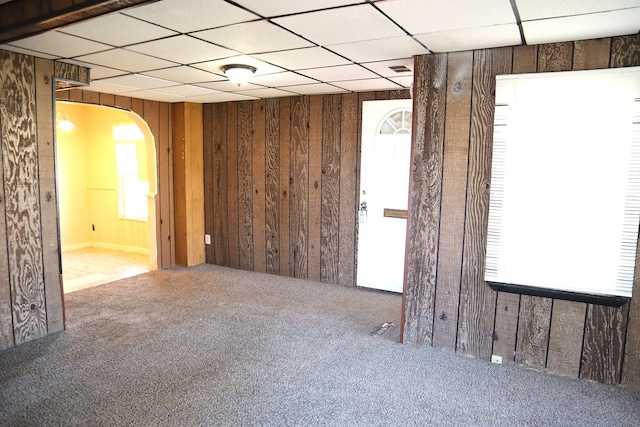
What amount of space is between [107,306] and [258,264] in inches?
72.0

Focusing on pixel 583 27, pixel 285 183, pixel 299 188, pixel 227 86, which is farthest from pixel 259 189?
pixel 583 27

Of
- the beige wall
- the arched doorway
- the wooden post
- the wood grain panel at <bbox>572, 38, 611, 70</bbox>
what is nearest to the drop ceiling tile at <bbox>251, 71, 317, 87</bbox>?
the wooden post

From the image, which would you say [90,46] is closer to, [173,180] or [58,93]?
[58,93]

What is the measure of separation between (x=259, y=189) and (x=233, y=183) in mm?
424

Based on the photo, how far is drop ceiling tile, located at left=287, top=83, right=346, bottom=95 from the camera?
417 cm

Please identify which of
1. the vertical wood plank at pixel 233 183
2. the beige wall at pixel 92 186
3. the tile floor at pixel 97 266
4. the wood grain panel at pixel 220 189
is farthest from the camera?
the beige wall at pixel 92 186

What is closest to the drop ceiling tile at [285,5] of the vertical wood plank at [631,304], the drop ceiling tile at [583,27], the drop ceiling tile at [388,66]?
the drop ceiling tile at [583,27]

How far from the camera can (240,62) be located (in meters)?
3.19

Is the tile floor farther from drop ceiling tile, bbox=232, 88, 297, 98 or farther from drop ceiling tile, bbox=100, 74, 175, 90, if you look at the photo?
drop ceiling tile, bbox=232, 88, 297, 98

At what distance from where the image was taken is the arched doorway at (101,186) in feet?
21.1

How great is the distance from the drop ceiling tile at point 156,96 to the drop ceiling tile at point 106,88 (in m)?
0.16

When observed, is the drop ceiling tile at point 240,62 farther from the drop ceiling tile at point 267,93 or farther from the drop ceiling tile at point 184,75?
the drop ceiling tile at point 267,93

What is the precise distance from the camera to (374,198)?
451cm

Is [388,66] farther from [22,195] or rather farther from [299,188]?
[22,195]
